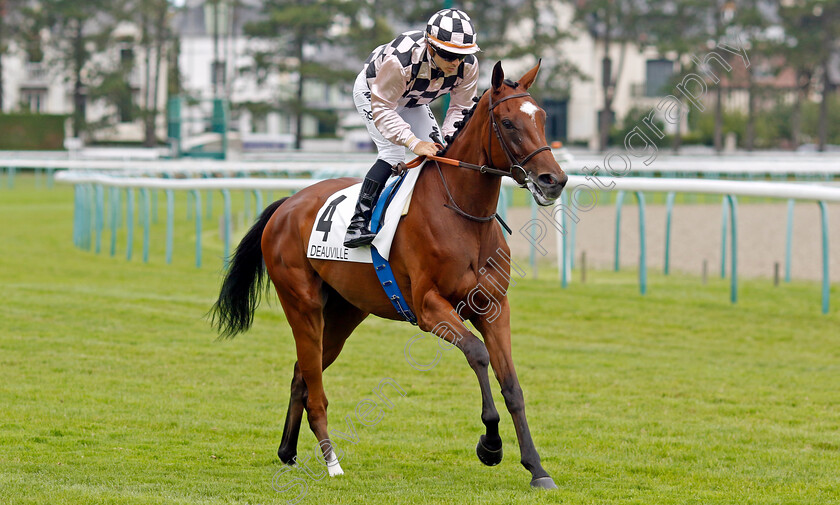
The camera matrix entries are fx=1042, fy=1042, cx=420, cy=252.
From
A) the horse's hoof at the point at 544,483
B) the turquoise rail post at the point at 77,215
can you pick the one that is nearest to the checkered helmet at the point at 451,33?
the horse's hoof at the point at 544,483

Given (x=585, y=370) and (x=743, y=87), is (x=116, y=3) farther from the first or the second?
(x=585, y=370)

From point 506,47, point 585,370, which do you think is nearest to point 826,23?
point 506,47

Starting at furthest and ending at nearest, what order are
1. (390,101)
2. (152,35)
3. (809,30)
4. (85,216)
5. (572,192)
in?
(152,35)
(809,30)
(85,216)
(572,192)
(390,101)

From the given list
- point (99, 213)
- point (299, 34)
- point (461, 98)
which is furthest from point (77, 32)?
point (461, 98)

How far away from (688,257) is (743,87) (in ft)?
105

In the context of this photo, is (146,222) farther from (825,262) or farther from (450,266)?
(450,266)

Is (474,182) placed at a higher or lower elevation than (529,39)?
lower

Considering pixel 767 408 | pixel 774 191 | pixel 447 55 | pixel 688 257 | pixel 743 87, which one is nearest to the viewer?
pixel 447 55

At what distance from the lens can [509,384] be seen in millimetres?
4020

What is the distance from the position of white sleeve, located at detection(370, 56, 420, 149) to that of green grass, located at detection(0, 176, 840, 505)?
4.69 ft

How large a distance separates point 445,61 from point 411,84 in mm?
228

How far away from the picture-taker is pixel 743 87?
42.5 m

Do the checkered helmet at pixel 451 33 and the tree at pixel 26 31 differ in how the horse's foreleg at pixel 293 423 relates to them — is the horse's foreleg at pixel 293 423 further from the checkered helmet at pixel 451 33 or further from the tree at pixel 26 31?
the tree at pixel 26 31

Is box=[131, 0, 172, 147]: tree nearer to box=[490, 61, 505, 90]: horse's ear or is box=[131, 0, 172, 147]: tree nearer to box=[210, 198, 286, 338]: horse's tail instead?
box=[210, 198, 286, 338]: horse's tail
